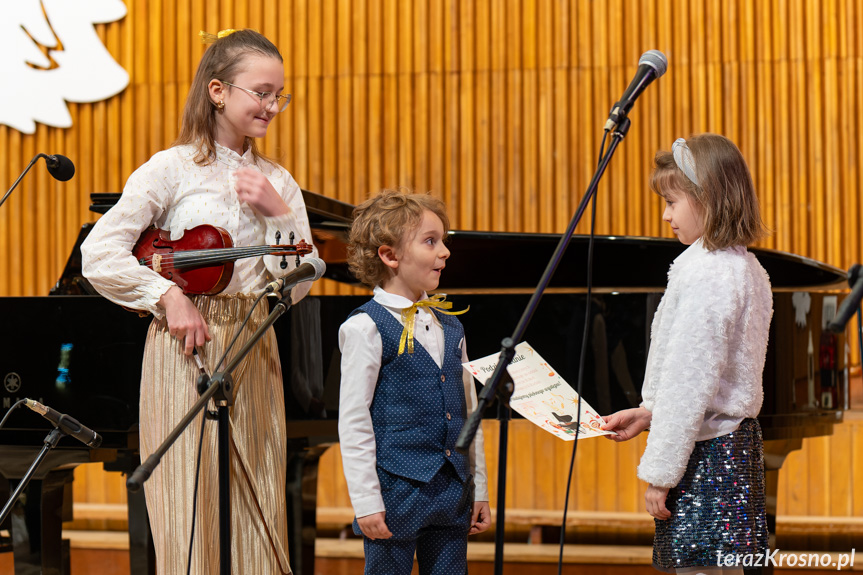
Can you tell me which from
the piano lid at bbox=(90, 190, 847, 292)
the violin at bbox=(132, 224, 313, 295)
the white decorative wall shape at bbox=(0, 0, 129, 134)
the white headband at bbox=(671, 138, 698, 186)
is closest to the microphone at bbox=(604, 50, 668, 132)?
the white headband at bbox=(671, 138, 698, 186)

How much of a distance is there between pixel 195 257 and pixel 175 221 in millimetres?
138

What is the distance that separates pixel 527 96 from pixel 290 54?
1360 mm

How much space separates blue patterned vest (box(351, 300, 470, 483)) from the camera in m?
1.69

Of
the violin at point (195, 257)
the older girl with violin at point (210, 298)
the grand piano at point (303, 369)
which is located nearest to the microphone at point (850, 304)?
the violin at point (195, 257)

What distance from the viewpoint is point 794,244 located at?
4547 millimetres

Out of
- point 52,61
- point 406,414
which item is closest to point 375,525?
point 406,414

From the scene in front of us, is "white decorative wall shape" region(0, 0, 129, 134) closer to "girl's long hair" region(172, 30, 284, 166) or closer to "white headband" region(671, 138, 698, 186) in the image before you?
"girl's long hair" region(172, 30, 284, 166)

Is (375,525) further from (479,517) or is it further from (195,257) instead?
(195,257)

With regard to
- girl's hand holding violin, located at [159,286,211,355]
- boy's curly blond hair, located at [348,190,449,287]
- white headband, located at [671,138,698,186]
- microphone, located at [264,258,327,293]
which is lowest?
girl's hand holding violin, located at [159,286,211,355]

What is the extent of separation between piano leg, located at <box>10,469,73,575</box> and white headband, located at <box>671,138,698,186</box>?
84.0 inches

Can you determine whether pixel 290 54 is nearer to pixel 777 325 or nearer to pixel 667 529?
pixel 777 325

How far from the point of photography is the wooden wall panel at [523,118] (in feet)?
14.8

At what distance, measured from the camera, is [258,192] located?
1.84 metres

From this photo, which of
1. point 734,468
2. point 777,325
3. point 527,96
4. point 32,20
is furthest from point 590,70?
point 734,468
